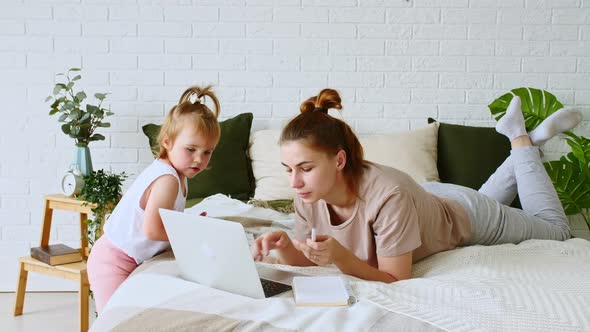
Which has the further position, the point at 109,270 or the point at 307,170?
the point at 109,270

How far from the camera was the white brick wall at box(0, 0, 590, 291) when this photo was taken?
134 inches

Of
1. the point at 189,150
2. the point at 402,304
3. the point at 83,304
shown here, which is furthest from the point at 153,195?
the point at 83,304

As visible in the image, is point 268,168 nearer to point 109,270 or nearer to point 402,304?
point 109,270

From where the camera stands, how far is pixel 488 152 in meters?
3.15

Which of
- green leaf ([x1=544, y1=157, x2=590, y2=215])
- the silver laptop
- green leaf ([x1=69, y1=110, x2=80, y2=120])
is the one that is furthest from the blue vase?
green leaf ([x1=544, y1=157, x2=590, y2=215])

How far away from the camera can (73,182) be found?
2.98m

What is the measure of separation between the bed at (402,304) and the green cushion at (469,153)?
125 cm

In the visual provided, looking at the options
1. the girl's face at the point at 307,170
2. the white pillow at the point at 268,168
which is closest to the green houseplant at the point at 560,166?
the white pillow at the point at 268,168

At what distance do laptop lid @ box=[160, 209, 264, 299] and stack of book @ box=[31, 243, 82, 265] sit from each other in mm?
1437

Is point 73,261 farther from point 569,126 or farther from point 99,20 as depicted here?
point 569,126

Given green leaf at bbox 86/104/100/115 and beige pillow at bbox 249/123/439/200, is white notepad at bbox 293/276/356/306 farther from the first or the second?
green leaf at bbox 86/104/100/115

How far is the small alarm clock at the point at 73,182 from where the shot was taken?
2.98 metres

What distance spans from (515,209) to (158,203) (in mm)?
1456

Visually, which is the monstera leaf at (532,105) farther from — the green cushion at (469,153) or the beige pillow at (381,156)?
the beige pillow at (381,156)
